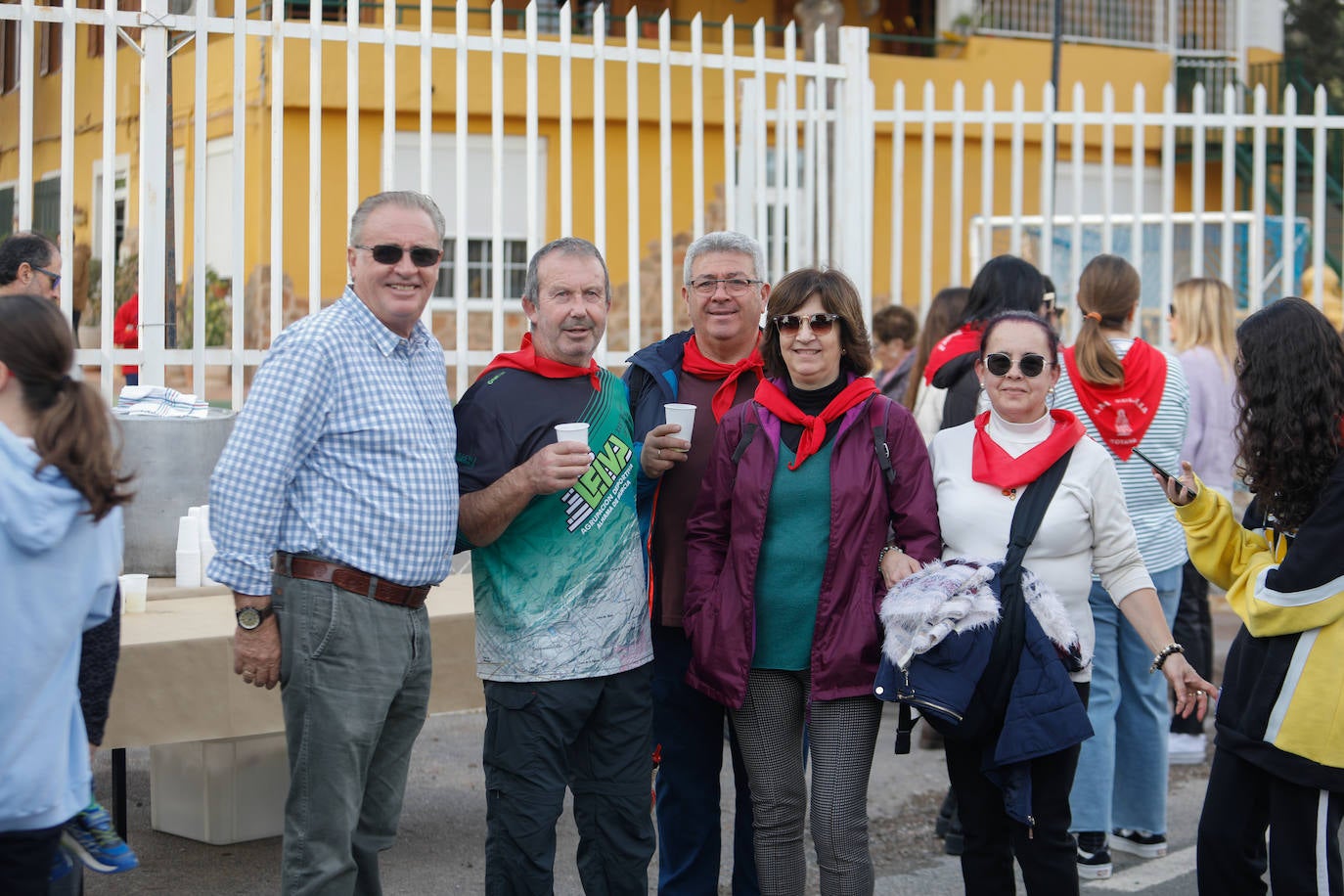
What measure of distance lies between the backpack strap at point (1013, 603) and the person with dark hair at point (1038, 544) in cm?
3

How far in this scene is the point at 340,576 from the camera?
3332mm

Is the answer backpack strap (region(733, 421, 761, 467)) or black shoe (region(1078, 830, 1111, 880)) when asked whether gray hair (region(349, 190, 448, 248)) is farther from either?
black shoe (region(1078, 830, 1111, 880))

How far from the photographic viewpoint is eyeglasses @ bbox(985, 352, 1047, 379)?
12.5 ft

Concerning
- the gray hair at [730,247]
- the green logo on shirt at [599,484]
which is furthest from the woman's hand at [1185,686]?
the gray hair at [730,247]

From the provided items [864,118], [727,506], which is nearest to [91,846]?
[727,506]

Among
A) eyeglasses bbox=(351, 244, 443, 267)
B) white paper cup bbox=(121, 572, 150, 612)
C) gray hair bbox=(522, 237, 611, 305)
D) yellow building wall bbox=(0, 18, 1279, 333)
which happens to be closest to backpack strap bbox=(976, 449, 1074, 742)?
gray hair bbox=(522, 237, 611, 305)

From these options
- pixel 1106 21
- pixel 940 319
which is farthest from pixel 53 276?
pixel 1106 21

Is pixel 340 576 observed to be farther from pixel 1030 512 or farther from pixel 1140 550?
pixel 1140 550

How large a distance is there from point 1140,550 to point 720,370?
1.70 m

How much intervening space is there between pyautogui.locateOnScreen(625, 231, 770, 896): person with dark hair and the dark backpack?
679 mm

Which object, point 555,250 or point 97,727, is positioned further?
point 555,250

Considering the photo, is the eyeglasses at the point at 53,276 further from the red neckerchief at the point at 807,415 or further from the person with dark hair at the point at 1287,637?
the person with dark hair at the point at 1287,637

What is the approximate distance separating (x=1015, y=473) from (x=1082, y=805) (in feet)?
5.47

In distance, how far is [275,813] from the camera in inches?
199
